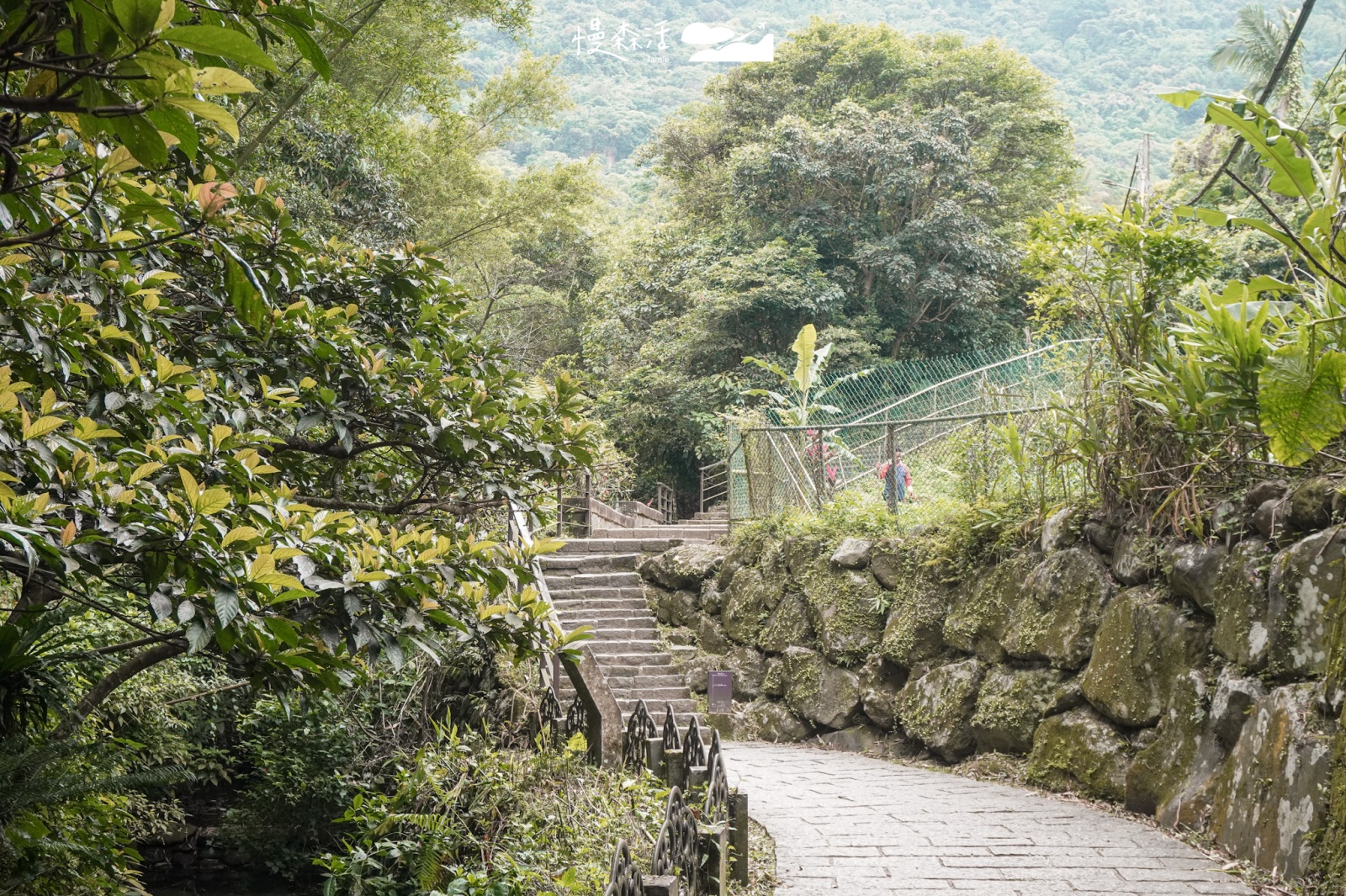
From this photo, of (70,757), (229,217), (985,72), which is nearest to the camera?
(229,217)

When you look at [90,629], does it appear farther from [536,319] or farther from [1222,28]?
[1222,28]

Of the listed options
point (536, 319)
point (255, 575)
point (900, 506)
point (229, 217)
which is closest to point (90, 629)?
point (229, 217)

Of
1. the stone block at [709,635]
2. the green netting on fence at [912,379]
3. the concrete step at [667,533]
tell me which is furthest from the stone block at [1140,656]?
the concrete step at [667,533]

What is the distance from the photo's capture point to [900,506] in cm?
960

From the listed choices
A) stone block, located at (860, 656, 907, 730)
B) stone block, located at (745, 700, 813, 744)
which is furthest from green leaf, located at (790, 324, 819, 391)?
stone block, located at (860, 656, 907, 730)

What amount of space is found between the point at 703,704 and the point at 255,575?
8595 millimetres

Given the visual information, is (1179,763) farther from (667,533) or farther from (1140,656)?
(667,533)

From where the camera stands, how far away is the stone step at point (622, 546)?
39.7 ft

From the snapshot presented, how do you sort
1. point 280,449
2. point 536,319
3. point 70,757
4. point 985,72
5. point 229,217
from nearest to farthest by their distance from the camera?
point 229,217
point 280,449
point 70,757
point 985,72
point 536,319

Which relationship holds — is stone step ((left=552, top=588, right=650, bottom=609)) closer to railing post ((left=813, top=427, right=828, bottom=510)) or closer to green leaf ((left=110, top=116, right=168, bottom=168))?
railing post ((left=813, top=427, right=828, bottom=510))

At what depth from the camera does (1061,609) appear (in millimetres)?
7109

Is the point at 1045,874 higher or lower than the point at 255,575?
lower

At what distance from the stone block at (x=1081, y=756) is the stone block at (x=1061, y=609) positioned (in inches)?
17.0

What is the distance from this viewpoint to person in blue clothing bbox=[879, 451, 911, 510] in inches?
377
